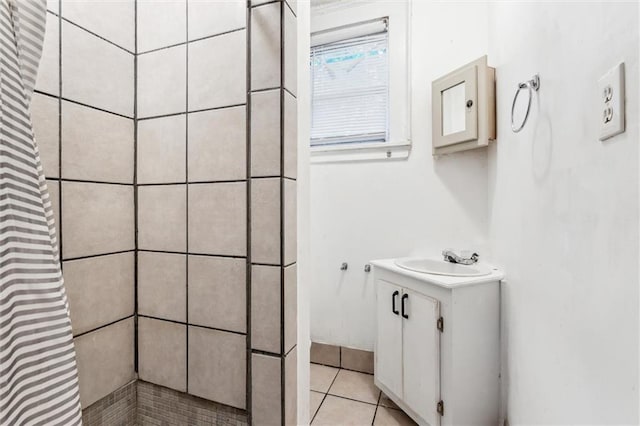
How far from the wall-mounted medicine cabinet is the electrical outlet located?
3.00ft

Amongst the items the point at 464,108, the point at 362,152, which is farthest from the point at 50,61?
the point at 464,108

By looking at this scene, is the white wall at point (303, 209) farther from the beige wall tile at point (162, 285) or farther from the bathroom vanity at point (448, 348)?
the bathroom vanity at point (448, 348)

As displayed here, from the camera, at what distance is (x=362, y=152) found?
205 cm

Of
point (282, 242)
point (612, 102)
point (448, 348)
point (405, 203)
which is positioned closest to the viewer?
point (612, 102)

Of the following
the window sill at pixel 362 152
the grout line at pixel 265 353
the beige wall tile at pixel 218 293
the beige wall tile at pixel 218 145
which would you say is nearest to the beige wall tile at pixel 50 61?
the beige wall tile at pixel 218 145

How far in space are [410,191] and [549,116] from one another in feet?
3.24

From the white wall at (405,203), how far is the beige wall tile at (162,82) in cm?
135

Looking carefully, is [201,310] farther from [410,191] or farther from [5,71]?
[410,191]

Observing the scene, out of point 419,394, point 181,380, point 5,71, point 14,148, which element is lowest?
point 419,394

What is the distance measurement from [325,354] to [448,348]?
1.01 metres

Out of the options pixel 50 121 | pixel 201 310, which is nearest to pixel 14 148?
pixel 50 121

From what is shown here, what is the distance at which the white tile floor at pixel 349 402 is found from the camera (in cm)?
157

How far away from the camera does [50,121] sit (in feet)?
2.35

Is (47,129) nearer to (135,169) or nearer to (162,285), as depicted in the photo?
(135,169)
